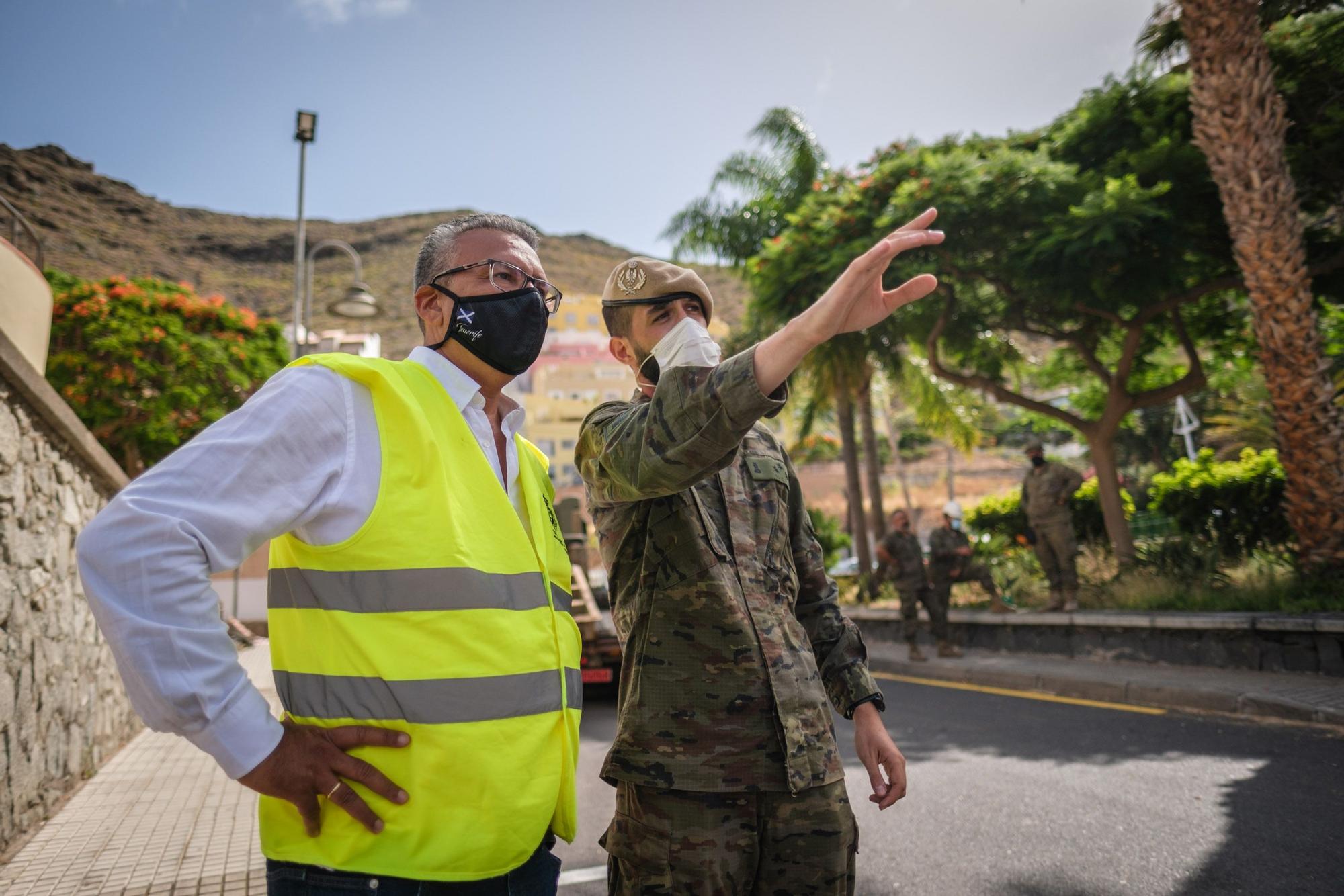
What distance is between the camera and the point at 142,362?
15453 millimetres

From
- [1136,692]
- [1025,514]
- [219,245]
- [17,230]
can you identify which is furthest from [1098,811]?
[219,245]

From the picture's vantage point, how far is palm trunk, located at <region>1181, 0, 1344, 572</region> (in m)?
7.23

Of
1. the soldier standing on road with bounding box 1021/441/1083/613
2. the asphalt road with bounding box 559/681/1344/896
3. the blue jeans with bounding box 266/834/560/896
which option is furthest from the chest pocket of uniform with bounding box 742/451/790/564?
the soldier standing on road with bounding box 1021/441/1083/613

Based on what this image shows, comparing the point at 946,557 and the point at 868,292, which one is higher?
the point at 868,292

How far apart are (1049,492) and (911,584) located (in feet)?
6.42

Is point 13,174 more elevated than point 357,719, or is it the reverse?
point 13,174

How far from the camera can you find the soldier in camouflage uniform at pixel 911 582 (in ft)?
30.9

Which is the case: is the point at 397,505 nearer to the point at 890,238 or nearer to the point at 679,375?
the point at 679,375

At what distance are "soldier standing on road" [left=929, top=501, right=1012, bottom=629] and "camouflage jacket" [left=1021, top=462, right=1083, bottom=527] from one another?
2.67ft

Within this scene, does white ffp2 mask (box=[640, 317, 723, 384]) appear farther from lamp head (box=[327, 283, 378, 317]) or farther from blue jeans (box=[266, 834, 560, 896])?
lamp head (box=[327, 283, 378, 317])

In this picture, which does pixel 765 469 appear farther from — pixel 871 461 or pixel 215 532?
pixel 871 461

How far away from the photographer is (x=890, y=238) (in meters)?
1.35

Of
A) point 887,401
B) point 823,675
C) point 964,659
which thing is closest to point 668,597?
point 823,675

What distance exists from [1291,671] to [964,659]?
9.90ft
